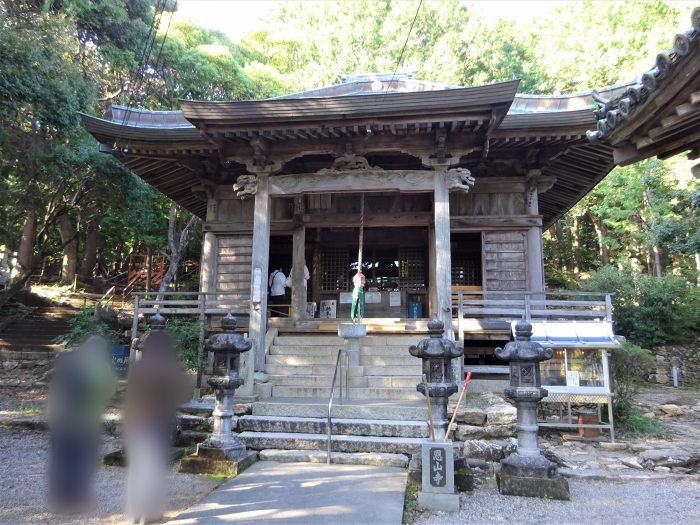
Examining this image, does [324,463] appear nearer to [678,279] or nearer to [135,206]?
[135,206]

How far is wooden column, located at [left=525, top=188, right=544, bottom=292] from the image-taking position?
10570 millimetres

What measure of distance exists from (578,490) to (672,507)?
2.97 feet

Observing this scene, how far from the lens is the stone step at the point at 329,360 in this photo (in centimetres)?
890

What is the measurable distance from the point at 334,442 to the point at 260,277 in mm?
3743

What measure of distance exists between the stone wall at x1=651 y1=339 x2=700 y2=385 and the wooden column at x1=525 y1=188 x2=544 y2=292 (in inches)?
356

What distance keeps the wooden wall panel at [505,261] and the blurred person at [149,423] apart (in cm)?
810

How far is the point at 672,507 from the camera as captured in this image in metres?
4.88

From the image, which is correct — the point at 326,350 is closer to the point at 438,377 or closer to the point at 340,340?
the point at 340,340

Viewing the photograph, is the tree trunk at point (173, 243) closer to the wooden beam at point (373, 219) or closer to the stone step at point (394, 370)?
the wooden beam at point (373, 219)

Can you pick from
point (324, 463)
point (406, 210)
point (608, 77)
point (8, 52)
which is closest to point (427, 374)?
point (324, 463)

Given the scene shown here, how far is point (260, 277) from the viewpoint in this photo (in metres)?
9.04

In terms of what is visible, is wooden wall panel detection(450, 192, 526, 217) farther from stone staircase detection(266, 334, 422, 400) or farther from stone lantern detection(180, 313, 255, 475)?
stone lantern detection(180, 313, 255, 475)

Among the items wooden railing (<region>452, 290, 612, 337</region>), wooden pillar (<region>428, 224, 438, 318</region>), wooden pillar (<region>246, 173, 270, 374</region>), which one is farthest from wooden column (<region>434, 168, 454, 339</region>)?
wooden pillar (<region>246, 173, 270, 374</region>)

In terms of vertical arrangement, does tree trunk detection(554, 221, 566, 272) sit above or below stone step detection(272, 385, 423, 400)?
above
